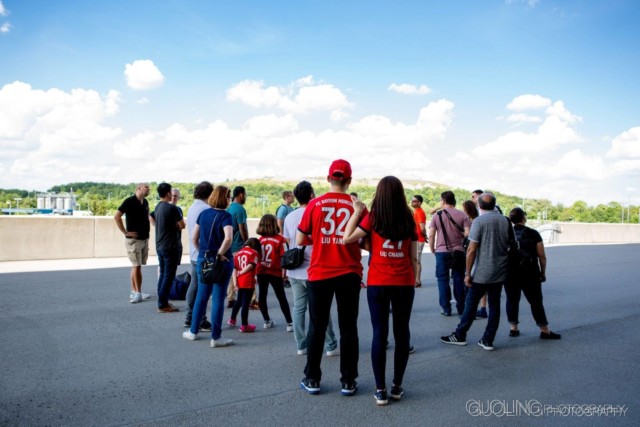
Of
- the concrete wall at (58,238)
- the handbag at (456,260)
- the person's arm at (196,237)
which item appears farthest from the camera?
the concrete wall at (58,238)

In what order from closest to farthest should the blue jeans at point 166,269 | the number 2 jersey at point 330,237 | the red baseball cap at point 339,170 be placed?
the number 2 jersey at point 330,237 < the red baseball cap at point 339,170 < the blue jeans at point 166,269

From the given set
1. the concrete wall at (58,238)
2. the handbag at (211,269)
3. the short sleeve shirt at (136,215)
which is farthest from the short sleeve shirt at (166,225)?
the concrete wall at (58,238)

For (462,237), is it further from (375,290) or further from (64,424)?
(64,424)

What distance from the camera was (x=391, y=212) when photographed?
169 inches

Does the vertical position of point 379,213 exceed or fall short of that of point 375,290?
it exceeds it

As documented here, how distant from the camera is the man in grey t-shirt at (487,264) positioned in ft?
20.1

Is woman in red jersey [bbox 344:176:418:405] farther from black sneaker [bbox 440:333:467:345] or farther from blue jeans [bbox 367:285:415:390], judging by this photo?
black sneaker [bbox 440:333:467:345]

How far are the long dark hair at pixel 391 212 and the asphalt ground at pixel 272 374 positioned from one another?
1499mm

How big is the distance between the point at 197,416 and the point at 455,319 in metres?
4.90

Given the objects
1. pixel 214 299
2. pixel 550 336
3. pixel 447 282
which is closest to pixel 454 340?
pixel 550 336

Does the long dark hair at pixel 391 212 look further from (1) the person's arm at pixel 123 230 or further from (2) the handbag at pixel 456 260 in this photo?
(1) the person's arm at pixel 123 230

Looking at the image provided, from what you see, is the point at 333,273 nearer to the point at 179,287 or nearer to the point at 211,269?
the point at 211,269

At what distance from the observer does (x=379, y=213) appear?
4336mm

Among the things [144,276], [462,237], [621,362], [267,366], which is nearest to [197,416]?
[267,366]
